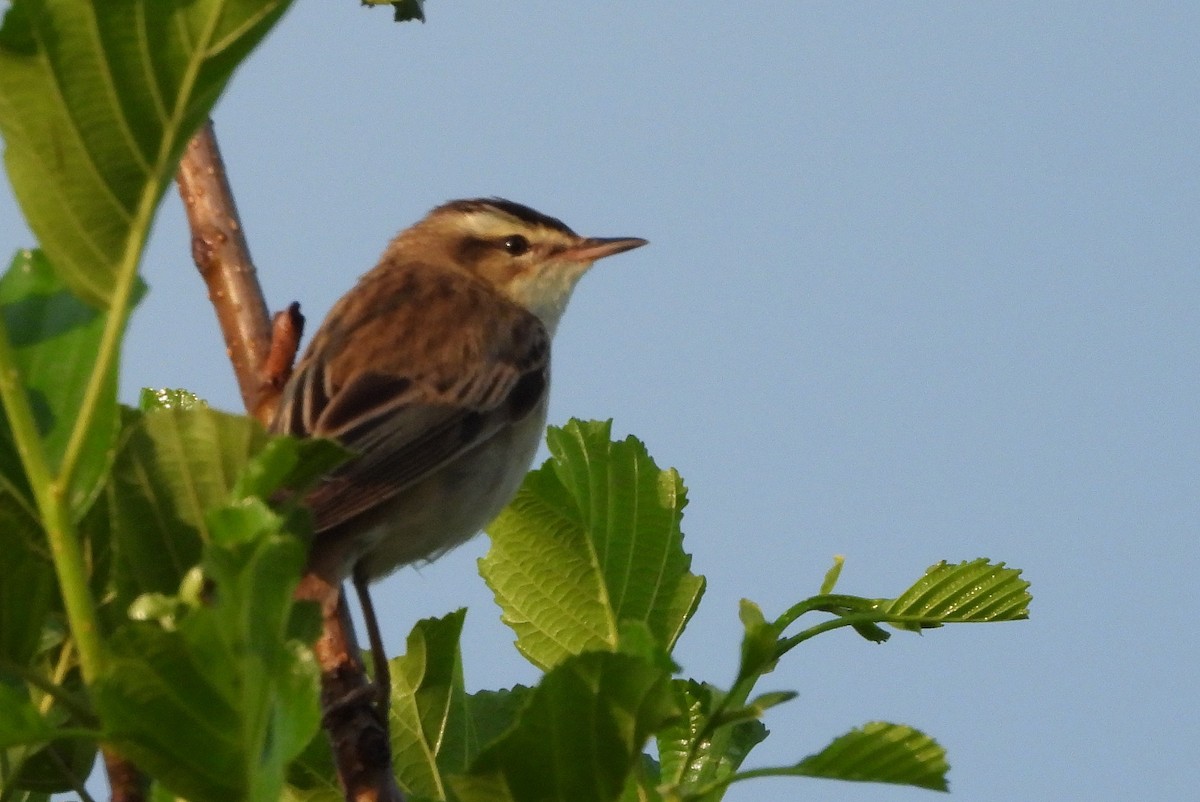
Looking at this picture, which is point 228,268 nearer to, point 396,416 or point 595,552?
point 595,552

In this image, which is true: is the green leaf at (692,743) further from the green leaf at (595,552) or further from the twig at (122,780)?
the twig at (122,780)

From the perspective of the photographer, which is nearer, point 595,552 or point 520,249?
point 595,552

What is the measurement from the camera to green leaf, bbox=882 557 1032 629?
269cm

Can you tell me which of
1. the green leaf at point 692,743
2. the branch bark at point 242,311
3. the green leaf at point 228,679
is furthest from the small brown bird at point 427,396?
the green leaf at point 228,679

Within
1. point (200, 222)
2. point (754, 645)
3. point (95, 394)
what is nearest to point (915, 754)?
point (754, 645)

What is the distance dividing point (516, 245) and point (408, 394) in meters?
1.84

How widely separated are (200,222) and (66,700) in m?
1.97

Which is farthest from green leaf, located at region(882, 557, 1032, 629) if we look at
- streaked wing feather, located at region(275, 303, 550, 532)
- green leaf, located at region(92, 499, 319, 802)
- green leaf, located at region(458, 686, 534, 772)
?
streaked wing feather, located at region(275, 303, 550, 532)

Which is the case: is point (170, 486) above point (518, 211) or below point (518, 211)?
below

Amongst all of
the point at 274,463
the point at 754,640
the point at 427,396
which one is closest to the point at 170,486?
the point at 274,463

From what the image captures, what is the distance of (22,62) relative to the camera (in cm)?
173

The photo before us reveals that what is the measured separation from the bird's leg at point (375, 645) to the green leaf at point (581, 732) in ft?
3.16

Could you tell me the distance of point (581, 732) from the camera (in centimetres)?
181

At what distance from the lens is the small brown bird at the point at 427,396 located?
15.1ft
